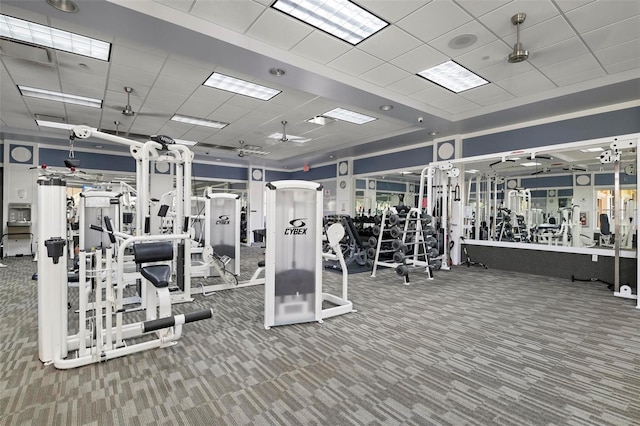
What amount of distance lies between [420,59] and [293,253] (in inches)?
126

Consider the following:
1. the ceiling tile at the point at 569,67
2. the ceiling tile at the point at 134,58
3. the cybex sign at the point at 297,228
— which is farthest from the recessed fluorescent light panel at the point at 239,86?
the ceiling tile at the point at 569,67

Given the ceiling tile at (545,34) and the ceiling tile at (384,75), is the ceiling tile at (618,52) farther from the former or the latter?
the ceiling tile at (384,75)

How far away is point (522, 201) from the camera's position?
9.66 metres

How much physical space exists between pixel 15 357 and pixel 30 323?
101cm

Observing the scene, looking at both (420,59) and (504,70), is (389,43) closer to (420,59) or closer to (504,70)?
(420,59)

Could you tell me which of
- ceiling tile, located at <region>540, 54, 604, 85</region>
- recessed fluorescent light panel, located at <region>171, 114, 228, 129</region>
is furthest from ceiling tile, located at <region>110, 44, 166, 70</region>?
ceiling tile, located at <region>540, 54, 604, 85</region>

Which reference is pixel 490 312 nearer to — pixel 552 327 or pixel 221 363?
pixel 552 327

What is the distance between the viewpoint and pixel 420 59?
4297 millimetres

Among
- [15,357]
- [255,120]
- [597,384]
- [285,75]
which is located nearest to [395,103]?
[285,75]

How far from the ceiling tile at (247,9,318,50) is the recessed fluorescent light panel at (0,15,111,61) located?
6.27ft

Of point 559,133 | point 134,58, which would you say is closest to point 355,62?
point 134,58

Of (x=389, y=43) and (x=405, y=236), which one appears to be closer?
(x=389, y=43)

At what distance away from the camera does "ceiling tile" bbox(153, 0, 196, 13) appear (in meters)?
3.15

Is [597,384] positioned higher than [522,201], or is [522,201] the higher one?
[522,201]
